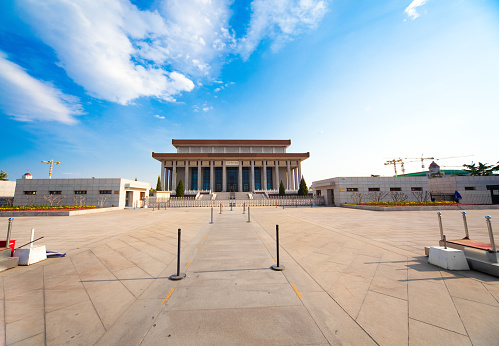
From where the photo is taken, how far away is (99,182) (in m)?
32.8

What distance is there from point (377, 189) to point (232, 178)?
42790 millimetres

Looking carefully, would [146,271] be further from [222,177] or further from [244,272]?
[222,177]

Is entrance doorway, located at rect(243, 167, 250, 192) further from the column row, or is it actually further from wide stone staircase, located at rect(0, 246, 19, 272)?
wide stone staircase, located at rect(0, 246, 19, 272)

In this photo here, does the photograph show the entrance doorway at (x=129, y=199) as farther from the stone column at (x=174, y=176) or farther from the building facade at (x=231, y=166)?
the stone column at (x=174, y=176)

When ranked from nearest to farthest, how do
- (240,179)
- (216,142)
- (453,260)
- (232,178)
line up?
(453,260)
(240,179)
(232,178)
(216,142)

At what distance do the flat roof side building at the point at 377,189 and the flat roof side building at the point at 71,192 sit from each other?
37.9 metres

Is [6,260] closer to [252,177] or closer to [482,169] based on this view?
[252,177]

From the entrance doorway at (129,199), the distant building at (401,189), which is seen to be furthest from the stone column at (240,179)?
the entrance doorway at (129,199)

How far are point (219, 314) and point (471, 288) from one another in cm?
569

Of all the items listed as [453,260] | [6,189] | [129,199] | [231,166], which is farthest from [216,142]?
[453,260]

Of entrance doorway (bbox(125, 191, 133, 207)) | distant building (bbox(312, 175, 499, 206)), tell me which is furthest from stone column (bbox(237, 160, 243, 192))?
entrance doorway (bbox(125, 191, 133, 207))

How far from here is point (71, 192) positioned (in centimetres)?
3262

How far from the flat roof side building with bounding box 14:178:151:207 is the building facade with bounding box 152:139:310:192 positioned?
25660mm

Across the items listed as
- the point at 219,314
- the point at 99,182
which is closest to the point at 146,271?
the point at 219,314
